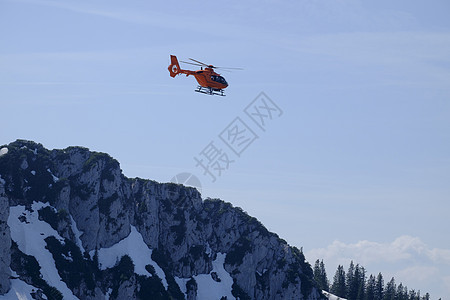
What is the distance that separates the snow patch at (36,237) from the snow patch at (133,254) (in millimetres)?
13758

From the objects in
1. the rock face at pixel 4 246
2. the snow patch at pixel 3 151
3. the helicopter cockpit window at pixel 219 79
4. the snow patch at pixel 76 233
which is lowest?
the rock face at pixel 4 246

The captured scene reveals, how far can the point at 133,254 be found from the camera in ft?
607

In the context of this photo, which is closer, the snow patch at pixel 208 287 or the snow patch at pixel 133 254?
the snow patch at pixel 133 254

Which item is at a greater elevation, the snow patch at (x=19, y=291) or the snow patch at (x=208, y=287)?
the snow patch at (x=208, y=287)

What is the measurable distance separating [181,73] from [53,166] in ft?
236

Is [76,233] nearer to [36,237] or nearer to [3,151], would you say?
[36,237]

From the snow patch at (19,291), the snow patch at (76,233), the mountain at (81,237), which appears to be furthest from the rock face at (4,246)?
the snow patch at (76,233)

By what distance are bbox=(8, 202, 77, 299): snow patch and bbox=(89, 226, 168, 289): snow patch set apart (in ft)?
45.1

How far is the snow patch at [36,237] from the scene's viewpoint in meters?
159

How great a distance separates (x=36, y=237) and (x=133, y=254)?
1149 inches

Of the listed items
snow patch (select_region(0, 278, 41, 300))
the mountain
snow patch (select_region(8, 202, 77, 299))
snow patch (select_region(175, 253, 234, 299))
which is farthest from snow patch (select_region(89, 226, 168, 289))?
snow patch (select_region(0, 278, 41, 300))

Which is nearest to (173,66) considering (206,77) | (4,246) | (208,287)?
(206,77)

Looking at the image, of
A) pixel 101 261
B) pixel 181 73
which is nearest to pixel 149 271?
pixel 101 261

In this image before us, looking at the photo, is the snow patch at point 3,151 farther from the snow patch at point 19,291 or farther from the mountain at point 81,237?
the snow patch at point 19,291
